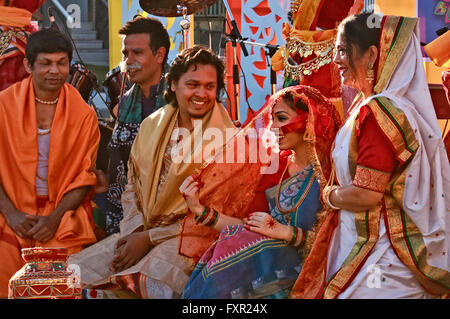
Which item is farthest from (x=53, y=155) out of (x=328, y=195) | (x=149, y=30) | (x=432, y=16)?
(x=432, y=16)

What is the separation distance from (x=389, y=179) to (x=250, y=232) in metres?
0.76

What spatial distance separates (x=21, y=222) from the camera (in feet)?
14.3

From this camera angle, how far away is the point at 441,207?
319 centimetres

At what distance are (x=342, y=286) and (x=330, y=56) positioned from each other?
5.76ft

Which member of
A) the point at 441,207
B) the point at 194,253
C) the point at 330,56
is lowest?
the point at 194,253

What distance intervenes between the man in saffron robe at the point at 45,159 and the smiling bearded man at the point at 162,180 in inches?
10.1

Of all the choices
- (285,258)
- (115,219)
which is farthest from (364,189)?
(115,219)

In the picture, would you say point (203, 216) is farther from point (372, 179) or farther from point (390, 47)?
point (390, 47)

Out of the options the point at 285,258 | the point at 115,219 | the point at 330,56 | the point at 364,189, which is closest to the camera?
the point at 364,189

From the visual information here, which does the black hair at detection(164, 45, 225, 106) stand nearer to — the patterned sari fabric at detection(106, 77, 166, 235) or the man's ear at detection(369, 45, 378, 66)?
the patterned sari fabric at detection(106, 77, 166, 235)

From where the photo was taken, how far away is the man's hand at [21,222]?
14.2 feet

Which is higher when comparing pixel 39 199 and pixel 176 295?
pixel 39 199

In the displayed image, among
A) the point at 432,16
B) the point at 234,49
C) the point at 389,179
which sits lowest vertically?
the point at 389,179

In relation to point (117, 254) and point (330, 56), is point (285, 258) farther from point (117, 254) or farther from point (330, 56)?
point (330, 56)
